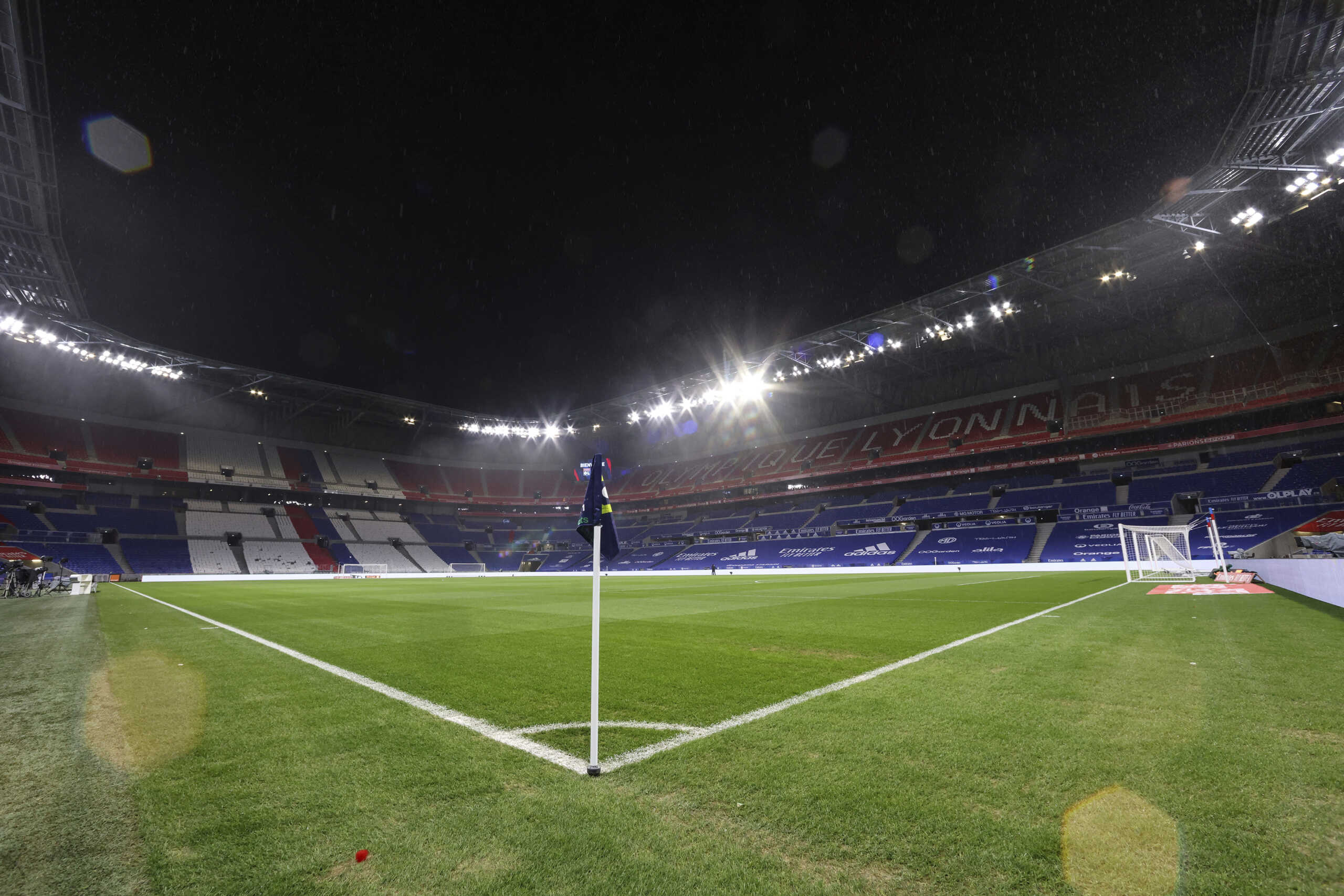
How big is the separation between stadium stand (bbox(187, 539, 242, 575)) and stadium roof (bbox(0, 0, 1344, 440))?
513 inches

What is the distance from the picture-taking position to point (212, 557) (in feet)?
143

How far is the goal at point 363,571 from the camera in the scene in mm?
44844

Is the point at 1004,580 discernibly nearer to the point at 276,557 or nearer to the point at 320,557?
the point at 320,557

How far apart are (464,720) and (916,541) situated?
4285 cm

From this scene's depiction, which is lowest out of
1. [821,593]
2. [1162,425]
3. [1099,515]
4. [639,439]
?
[821,593]

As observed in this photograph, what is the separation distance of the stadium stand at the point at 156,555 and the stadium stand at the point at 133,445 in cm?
859

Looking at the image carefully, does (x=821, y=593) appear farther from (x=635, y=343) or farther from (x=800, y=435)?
(x=800, y=435)

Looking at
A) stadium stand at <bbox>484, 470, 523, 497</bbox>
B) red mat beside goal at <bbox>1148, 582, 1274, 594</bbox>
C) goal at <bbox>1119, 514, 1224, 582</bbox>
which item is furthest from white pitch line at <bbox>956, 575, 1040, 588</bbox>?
stadium stand at <bbox>484, 470, 523, 497</bbox>

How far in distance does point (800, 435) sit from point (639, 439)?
840 inches

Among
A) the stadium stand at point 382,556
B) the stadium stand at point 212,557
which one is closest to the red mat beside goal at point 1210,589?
the stadium stand at point 382,556

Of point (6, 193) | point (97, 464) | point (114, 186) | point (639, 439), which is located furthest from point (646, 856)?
point (639, 439)

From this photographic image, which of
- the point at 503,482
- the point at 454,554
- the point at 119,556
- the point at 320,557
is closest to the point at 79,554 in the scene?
the point at 119,556

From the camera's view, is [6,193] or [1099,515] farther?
[1099,515]

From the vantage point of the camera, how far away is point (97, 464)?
4422 centimetres
